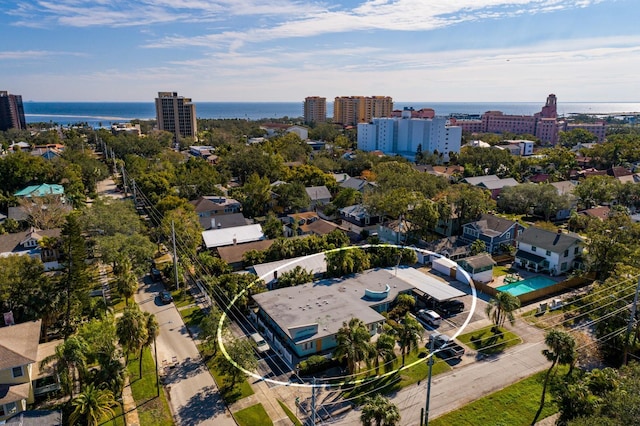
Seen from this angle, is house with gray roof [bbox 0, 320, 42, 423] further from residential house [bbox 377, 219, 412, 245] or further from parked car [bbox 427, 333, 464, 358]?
residential house [bbox 377, 219, 412, 245]

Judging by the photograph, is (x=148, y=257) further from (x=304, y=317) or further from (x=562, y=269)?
(x=562, y=269)

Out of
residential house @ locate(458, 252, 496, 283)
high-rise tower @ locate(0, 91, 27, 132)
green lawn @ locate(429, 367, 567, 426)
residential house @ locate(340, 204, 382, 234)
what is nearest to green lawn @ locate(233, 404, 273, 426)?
green lawn @ locate(429, 367, 567, 426)

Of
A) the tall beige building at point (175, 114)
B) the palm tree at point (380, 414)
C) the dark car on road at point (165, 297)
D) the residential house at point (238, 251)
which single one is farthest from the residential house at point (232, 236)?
the tall beige building at point (175, 114)

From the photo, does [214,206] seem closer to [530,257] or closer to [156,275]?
[156,275]

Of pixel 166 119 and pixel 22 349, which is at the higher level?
pixel 166 119

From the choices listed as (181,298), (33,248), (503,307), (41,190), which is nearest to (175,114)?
(41,190)

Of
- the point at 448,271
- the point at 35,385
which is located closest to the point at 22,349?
the point at 35,385
